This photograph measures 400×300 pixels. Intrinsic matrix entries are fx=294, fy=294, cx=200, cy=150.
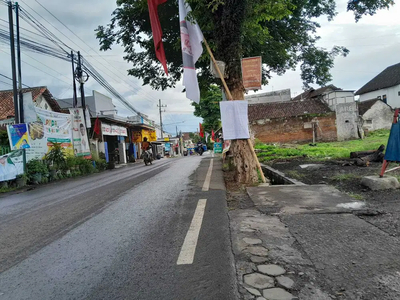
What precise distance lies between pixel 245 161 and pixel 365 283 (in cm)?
501

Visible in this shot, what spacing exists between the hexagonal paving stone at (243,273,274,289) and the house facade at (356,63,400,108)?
49032 millimetres

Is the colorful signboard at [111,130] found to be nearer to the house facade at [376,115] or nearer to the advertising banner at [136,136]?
the advertising banner at [136,136]

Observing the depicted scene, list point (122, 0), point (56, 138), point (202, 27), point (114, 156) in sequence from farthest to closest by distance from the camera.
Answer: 1. point (114, 156)
2. point (56, 138)
3. point (122, 0)
4. point (202, 27)

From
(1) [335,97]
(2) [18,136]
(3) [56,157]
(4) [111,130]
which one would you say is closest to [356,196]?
(2) [18,136]

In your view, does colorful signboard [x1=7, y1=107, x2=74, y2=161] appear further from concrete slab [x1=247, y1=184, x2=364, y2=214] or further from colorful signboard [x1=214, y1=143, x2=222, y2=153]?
colorful signboard [x1=214, y1=143, x2=222, y2=153]


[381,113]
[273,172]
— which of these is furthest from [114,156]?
[381,113]

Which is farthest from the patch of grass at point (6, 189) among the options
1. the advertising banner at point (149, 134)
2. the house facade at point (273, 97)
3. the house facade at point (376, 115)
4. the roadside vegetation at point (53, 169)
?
the house facade at point (273, 97)

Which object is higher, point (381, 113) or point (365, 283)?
point (381, 113)

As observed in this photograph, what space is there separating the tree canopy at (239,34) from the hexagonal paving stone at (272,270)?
550 cm

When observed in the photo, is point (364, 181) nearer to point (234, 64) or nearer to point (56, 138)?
point (234, 64)

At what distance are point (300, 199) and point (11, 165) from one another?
1137 centimetres

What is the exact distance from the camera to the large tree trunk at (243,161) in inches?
284

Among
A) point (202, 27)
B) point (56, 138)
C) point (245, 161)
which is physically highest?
point (202, 27)

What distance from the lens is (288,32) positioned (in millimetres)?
13344
